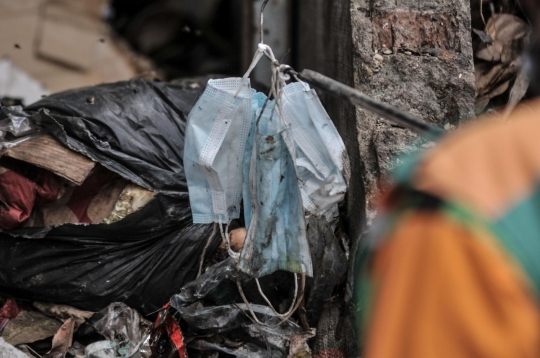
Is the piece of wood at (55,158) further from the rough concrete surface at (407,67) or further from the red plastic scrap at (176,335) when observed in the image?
the rough concrete surface at (407,67)

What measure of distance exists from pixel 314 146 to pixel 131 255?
896mm

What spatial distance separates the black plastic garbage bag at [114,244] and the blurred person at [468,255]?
169 cm

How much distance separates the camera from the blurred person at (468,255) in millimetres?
615

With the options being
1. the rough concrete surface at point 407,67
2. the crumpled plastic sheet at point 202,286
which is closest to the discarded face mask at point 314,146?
the rough concrete surface at point 407,67

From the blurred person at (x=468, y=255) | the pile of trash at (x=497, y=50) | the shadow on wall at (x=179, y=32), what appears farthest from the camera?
the shadow on wall at (x=179, y=32)

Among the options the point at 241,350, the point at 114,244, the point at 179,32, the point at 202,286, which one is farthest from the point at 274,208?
the point at 179,32

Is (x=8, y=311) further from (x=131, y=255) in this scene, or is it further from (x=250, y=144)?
(x=250, y=144)

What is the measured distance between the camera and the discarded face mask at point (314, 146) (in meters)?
1.89

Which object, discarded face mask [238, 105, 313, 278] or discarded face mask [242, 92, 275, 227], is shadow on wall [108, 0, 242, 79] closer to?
discarded face mask [242, 92, 275, 227]

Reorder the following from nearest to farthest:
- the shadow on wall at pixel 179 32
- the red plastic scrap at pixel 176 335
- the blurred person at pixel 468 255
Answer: the blurred person at pixel 468 255 → the red plastic scrap at pixel 176 335 → the shadow on wall at pixel 179 32

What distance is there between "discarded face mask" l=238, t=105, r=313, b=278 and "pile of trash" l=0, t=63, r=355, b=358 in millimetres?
47

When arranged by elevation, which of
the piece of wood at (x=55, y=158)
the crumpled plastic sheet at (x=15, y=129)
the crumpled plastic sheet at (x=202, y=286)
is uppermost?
the crumpled plastic sheet at (x=15, y=129)

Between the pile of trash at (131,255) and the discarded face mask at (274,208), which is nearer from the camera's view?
the discarded face mask at (274,208)

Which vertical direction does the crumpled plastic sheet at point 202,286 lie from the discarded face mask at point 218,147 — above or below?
below
